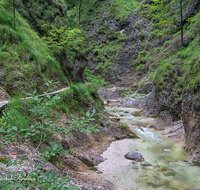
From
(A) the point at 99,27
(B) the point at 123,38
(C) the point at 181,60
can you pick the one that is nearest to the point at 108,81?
(B) the point at 123,38

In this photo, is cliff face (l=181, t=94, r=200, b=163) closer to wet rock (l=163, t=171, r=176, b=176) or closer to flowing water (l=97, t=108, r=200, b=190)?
flowing water (l=97, t=108, r=200, b=190)

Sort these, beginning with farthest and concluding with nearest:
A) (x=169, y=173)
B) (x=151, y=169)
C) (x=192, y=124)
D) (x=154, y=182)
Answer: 1. (x=192, y=124)
2. (x=151, y=169)
3. (x=169, y=173)
4. (x=154, y=182)

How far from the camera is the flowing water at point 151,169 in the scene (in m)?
4.54

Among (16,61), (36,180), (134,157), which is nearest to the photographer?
(36,180)

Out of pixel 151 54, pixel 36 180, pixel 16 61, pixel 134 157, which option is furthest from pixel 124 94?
pixel 36 180

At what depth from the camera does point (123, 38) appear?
34.9 metres

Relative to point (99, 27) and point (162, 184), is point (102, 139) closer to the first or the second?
point (162, 184)

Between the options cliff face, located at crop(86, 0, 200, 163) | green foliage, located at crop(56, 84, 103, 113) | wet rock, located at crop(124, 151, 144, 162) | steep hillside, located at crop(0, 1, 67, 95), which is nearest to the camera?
steep hillside, located at crop(0, 1, 67, 95)

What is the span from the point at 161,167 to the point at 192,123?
264 centimetres

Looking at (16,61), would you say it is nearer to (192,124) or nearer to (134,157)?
(134,157)

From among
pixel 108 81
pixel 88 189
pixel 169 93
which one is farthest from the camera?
pixel 108 81

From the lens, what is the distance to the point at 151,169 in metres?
5.48

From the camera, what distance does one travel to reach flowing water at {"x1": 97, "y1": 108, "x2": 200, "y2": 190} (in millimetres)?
4540

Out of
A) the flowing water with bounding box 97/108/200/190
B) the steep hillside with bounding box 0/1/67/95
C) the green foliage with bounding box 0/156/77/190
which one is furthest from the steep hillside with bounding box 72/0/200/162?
the steep hillside with bounding box 0/1/67/95
